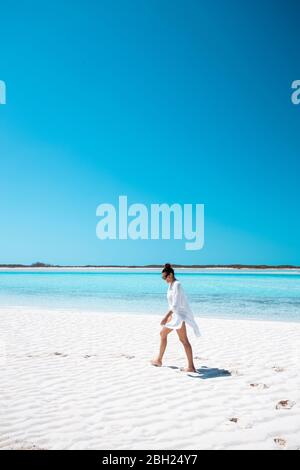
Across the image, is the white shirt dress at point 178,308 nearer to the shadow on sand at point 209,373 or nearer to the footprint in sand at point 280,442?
the shadow on sand at point 209,373

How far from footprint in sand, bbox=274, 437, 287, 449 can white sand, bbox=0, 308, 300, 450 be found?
0.01 m

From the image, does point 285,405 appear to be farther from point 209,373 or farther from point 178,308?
point 178,308

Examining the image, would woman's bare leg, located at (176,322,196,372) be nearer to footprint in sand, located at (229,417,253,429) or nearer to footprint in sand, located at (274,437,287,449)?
footprint in sand, located at (229,417,253,429)

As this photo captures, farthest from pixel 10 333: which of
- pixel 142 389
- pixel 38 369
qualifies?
pixel 142 389

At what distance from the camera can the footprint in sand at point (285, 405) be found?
4.47 m

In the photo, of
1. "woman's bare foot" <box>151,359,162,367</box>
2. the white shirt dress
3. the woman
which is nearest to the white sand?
"woman's bare foot" <box>151,359,162,367</box>

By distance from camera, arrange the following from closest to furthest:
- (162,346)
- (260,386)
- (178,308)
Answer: (260,386) → (178,308) → (162,346)

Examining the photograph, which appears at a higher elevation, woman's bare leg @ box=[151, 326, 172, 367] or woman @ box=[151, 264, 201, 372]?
woman @ box=[151, 264, 201, 372]

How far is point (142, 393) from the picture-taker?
16.4 feet

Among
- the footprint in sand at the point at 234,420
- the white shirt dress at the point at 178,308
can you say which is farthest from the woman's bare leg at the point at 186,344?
the footprint in sand at the point at 234,420

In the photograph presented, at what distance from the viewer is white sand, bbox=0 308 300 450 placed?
3713 mm

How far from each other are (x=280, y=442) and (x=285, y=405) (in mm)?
1028

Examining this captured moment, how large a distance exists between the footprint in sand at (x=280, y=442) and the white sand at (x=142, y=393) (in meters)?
0.01

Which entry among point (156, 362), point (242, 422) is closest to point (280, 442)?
point (242, 422)
